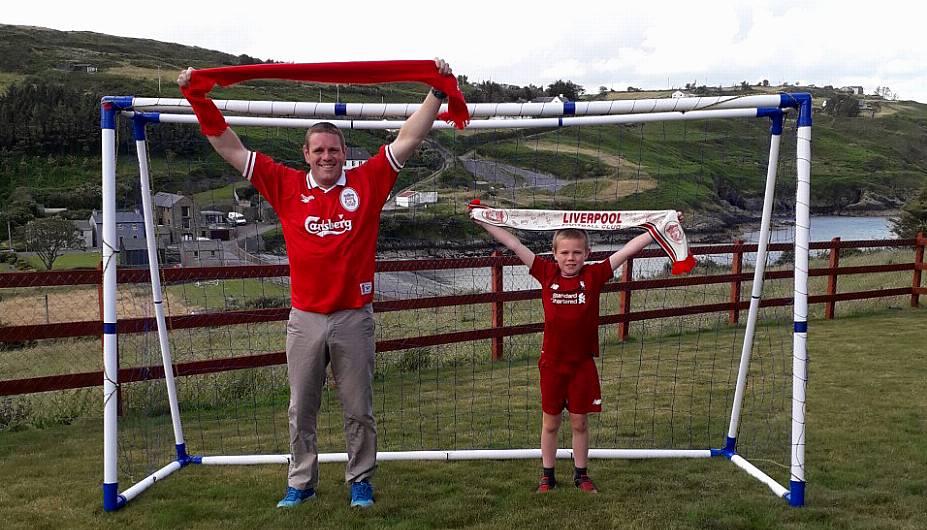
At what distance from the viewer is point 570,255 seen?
4.12m

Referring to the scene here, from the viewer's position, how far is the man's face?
3725 mm

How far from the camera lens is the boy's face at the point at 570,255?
13.5 ft

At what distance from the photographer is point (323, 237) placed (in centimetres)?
371

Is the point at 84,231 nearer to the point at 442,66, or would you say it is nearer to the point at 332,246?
the point at 332,246

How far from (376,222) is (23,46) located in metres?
87.6

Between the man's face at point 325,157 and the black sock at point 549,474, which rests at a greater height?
the man's face at point 325,157

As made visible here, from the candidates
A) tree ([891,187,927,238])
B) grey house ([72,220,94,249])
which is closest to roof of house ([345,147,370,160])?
grey house ([72,220,94,249])

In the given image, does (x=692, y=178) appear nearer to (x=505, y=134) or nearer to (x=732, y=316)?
(x=505, y=134)

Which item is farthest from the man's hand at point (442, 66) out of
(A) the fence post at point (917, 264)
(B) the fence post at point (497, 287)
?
(A) the fence post at point (917, 264)

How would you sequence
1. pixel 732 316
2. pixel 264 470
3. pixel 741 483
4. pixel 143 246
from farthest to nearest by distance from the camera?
pixel 732 316
pixel 143 246
pixel 264 470
pixel 741 483

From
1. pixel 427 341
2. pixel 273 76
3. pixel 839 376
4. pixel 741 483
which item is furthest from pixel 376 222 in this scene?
pixel 839 376

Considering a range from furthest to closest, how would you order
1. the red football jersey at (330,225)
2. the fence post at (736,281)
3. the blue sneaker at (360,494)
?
the fence post at (736,281) < the blue sneaker at (360,494) < the red football jersey at (330,225)

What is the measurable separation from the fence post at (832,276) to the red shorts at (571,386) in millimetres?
9111

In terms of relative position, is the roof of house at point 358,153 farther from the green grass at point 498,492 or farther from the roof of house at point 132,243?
the green grass at point 498,492
